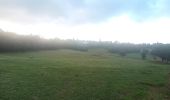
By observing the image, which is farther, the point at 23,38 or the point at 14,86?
the point at 23,38

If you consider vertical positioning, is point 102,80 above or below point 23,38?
below

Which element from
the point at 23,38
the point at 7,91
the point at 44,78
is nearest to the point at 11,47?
the point at 23,38

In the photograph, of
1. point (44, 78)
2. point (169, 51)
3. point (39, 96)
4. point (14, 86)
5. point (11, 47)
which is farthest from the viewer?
point (169, 51)

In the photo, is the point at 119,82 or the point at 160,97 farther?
the point at 119,82

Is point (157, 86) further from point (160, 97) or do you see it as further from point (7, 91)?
point (7, 91)

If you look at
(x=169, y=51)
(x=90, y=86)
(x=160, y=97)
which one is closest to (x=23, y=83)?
(x=90, y=86)

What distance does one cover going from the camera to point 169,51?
6469 centimetres

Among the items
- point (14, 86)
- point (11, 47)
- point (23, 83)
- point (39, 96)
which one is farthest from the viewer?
point (11, 47)

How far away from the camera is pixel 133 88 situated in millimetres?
18719

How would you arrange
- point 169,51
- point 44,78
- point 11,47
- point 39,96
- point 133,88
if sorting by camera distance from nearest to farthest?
point 39,96, point 133,88, point 44,78, point 11,47, point 169,51

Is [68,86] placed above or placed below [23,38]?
below

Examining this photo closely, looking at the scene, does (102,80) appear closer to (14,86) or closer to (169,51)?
(14,86)

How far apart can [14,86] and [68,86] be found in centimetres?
412

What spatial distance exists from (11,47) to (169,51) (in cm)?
4368
